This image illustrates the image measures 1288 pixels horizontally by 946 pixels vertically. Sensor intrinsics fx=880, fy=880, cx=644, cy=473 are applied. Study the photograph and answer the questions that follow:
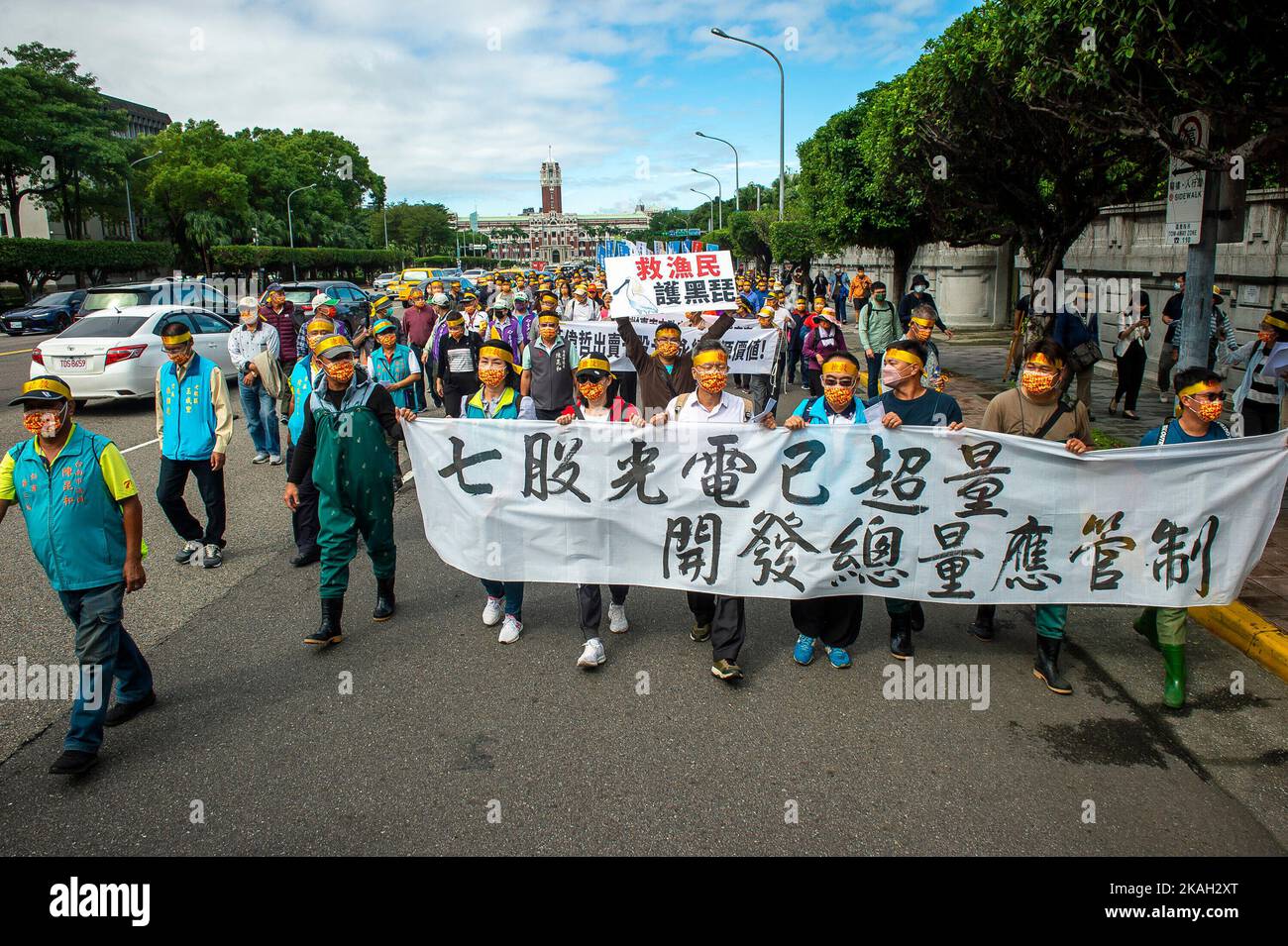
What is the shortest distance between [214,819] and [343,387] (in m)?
2.72

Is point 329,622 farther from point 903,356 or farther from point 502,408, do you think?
point 903,356

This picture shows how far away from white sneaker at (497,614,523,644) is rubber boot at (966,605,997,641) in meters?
2.79

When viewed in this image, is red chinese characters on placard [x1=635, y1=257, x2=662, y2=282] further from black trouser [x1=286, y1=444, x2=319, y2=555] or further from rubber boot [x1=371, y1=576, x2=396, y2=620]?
rubber boot [x1=371, y1=576, x2=396, y2=620]

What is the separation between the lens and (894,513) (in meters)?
4.83

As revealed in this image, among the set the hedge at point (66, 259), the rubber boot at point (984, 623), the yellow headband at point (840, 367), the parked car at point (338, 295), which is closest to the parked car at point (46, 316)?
the parked car at point (338, 295)

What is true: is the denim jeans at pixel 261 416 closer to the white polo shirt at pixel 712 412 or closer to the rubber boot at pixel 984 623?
the white polo shirt at pixel 712 412

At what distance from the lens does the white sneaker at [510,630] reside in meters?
5.22

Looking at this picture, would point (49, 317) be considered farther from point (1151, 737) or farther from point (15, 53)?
point (1151, 737)

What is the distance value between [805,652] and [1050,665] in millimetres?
1293

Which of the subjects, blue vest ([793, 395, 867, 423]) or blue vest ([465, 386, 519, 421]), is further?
blue vest ([465, 386, 519, 421])

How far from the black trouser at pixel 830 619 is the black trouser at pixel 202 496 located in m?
4.49

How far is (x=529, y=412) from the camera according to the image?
570cm

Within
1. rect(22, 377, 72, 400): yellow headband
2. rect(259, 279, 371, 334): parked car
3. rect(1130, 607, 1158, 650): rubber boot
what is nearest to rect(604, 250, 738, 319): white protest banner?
rect(1130, 607, 1158, 650): rubber boot

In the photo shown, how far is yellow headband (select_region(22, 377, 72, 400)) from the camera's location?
3.94 metres
